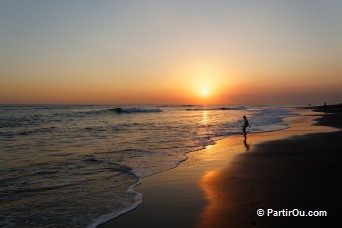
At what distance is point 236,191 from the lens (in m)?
7.06

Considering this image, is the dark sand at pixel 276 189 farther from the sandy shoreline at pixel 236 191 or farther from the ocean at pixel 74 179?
the ocean at pixel 74 179

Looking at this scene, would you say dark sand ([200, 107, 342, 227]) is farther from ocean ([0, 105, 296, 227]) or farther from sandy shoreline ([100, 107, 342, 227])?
ocean ([0, 105, 296, 227])

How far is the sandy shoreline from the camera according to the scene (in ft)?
17.6

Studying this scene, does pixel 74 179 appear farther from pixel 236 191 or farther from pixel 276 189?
pixel 276 189

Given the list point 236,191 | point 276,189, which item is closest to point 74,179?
point 236,191

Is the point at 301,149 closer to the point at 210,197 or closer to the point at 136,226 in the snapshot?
the point at 210,197

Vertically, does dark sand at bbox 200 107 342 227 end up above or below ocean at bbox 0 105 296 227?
above

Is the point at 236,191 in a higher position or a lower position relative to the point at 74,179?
higher

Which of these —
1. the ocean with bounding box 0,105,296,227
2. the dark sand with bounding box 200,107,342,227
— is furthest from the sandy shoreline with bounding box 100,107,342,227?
the ocean with bounding box 0,105,296,227

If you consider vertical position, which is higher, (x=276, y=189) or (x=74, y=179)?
(x=276, y=189)

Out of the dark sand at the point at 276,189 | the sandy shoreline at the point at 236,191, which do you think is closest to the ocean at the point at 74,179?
the sandy shoreline at the point at 236,191

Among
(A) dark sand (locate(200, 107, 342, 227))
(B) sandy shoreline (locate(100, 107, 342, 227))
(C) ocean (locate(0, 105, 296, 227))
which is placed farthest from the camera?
(C) ocean (locate(0, 105, 296, 227))

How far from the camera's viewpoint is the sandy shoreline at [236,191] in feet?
17.6

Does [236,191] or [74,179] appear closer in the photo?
[236,191]
